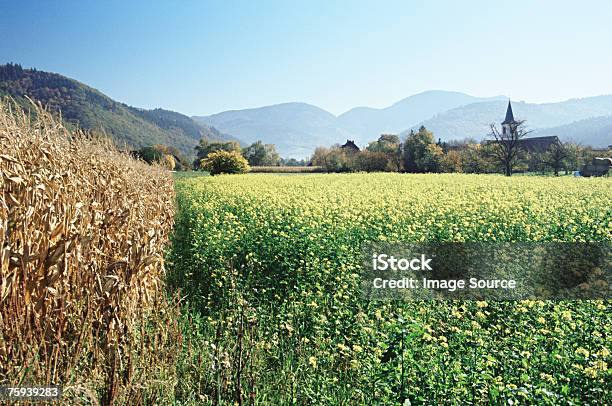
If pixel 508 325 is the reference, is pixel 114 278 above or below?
above

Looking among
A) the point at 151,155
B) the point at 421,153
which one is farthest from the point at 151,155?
the point at 421,153

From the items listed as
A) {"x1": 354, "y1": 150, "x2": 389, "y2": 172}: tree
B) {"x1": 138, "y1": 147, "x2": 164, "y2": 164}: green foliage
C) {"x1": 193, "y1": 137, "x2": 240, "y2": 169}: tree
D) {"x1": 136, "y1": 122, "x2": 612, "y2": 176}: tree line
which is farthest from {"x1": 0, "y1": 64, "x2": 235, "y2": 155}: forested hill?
{"x1": 354, "y1": 150, "x2": 389, "y2": 172}: tree

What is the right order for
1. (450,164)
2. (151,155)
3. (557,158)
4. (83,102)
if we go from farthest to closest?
(83,102), (557,158), (450,164), (151,155)

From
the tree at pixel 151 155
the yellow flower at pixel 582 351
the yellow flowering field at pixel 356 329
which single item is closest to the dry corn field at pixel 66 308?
the yellow flowering field at pixel 356 329

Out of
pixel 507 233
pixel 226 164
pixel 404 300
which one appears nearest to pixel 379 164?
pixel 226 164

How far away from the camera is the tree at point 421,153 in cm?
5472

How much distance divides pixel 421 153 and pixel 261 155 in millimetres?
35516

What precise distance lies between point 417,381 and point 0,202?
13.4ft

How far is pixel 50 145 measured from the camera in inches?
258

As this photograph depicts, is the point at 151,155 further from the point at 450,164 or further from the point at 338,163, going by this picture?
the point at 450,164

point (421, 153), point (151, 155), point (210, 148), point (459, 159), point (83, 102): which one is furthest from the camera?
point (83, 102)

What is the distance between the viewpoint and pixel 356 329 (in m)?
5.36

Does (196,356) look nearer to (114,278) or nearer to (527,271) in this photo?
(114,278)

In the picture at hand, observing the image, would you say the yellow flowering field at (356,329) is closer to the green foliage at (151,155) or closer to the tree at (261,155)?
the green foliage at (151,155)
